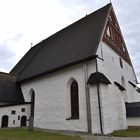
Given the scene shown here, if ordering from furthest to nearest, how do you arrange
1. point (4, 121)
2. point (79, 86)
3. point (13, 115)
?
point (13, 115), point (4, 121), point (79, 86)

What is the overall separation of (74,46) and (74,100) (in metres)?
4.95

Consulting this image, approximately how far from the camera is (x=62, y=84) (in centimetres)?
1623

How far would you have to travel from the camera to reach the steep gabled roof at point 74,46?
15.4 m

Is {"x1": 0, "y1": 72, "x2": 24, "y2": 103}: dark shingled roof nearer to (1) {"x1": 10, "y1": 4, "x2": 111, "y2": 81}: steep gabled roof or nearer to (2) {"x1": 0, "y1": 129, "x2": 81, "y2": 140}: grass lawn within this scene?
(1) {"x1": 10, "y1": 4, "x2": 111, "y2": 81}: steep gabled roof

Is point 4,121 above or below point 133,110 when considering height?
below

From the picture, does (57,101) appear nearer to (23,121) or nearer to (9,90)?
(23,121)

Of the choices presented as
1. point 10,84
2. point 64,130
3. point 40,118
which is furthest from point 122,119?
point 10,84

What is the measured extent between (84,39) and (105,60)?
2.80 meters

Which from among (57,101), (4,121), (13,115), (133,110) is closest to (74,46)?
(57,101)

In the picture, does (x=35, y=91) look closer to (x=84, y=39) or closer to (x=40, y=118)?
(x=40, y=118)

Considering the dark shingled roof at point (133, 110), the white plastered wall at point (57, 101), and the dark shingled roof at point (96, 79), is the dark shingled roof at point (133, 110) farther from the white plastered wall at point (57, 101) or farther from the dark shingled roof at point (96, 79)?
the white plastered wall at point (57, 101)

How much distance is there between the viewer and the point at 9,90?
2016 centimetres

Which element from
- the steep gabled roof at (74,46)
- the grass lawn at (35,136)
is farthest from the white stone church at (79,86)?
the grass lawn at (35,136)

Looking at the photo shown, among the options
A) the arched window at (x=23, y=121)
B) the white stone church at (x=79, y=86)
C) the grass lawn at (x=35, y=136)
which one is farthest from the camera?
the arched window at (x=23, y=121)
